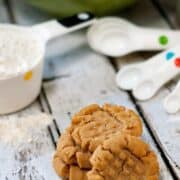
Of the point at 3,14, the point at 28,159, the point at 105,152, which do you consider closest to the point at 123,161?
the point at 105,152

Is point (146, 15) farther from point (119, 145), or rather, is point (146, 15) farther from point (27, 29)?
point (119, 145)

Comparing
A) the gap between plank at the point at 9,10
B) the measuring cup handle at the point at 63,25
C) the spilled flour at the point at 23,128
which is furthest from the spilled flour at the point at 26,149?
the gap between plank at the point at 9,10

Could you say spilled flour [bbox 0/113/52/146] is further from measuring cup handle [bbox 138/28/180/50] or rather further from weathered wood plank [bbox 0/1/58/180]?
measuring cup handle [bbox 138/28/180/50]

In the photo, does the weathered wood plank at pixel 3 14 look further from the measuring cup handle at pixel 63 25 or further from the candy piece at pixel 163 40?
the candy piece at pixel 163 40

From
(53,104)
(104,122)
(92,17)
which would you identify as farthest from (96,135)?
(92,17)

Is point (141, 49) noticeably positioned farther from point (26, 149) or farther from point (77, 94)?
point (26, 149)

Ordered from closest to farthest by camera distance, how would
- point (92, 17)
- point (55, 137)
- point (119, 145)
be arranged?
point (119, 145), point (55, 137), point (92, 17)
